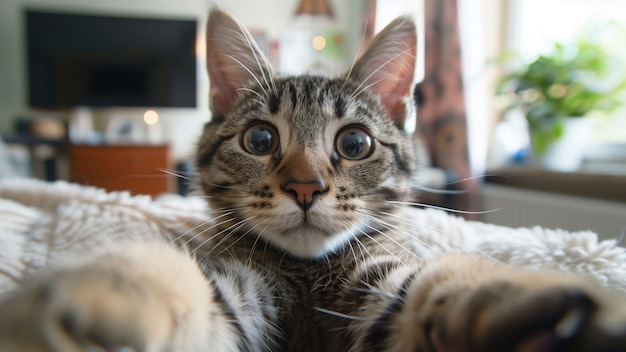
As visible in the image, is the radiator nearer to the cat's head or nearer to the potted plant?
the potted plant

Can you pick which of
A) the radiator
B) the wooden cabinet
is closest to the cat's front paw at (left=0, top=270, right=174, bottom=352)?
the radiator

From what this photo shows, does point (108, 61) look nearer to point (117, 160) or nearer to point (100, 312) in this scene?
point (117, 160)

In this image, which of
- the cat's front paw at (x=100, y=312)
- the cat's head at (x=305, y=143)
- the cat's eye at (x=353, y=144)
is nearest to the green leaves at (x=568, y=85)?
the cat's head at (x=305, y=143)

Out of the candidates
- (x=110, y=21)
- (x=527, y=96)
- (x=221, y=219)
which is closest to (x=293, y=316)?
(x=221, y=219)

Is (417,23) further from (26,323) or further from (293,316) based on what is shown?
(26,323)

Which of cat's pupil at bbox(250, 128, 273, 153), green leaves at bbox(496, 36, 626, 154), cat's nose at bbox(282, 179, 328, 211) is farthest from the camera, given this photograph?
green leaves at bbox(496, 36, 626, 154)

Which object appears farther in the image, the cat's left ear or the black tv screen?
the black tv screen

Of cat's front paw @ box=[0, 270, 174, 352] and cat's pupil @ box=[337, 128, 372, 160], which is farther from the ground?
cat's pupil @ box=[337, 128, 372, 160]
